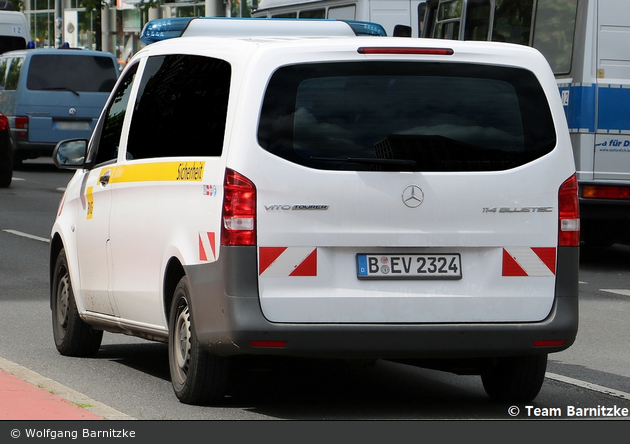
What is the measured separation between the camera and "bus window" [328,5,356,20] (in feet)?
72.1

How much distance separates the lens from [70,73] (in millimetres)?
26953

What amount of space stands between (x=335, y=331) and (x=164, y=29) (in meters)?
5.10

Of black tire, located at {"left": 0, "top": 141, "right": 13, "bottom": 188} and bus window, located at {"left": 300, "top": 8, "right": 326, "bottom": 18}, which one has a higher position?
bus window, located at {"left": 300, "top": 8, "right": 326, "bottom": 18}

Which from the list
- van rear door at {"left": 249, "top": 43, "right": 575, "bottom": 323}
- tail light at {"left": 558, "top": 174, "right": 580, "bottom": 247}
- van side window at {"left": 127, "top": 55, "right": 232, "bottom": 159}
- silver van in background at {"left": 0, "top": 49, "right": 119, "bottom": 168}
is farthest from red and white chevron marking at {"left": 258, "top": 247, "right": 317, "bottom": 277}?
silver van in background at {"left": 0, "top": 49, "right": 119, "bottom": 168}

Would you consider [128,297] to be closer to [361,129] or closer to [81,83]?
[361,129]

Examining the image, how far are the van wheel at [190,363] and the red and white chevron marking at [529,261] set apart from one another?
4.50 ft

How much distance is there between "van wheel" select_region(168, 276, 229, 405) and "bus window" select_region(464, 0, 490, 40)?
10381 mm

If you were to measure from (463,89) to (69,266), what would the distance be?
2995 mm

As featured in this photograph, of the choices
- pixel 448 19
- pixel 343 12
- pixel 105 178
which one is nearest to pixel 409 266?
pixel 105 178

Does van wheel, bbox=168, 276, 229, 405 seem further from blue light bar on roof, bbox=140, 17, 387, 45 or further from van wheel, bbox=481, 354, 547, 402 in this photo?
blue light bar on roof, bbox=140, 17, 387, 45

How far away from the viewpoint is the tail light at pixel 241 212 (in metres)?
6.22

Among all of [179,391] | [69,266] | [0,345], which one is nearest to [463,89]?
[179,391]

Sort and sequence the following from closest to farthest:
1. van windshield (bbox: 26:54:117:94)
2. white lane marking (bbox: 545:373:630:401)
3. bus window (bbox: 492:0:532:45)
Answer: white lane marking (bbox: 545:373:630:401) < bus window (bbox: 492:0:532:45) < van windshield (bbox: 26:54:117:94)

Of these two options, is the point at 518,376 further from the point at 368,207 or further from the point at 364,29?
the point at 364,29
